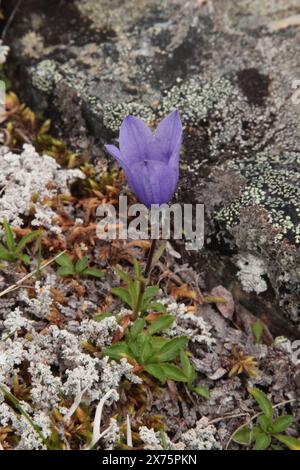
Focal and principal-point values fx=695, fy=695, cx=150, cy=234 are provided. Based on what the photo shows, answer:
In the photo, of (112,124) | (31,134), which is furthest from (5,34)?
(112,124)

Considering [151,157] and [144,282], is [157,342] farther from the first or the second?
[151,157]

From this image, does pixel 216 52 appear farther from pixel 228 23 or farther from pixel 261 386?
pixel 261 386

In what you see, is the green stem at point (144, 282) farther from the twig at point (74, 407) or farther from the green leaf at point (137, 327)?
the twig at point (74, 407)

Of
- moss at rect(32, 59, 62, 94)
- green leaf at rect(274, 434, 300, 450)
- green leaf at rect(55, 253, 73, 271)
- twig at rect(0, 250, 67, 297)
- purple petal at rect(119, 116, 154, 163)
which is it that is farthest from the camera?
moss at rect(32, 59, 62, 94)

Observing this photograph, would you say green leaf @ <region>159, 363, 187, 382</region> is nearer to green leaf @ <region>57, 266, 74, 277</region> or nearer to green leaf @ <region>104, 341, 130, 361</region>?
green leaf @ <region>104, 341, 130, 361</region>

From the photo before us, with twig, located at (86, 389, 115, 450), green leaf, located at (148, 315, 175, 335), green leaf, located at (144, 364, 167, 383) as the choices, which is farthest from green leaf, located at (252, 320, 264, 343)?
twig, located at (86, 389, 115, 450)
